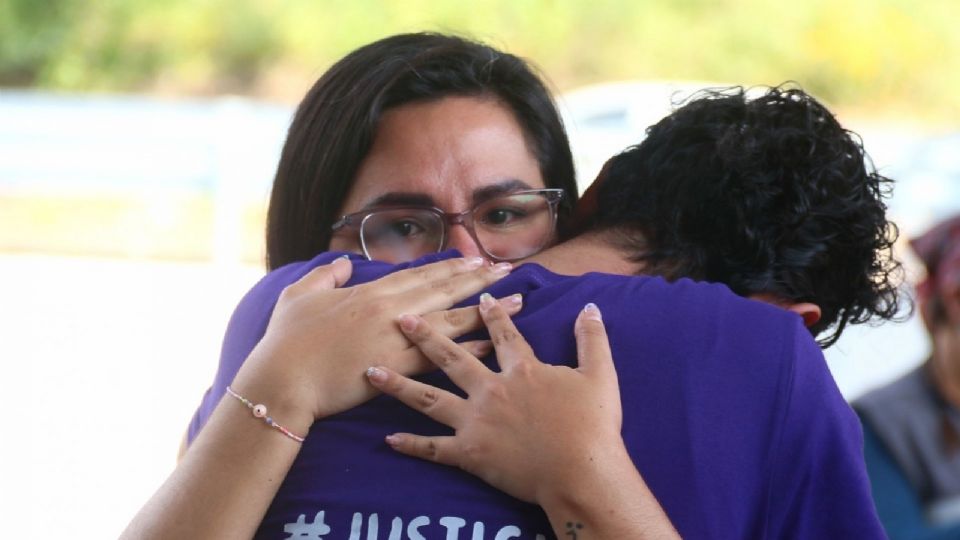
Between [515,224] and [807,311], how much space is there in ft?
1.94

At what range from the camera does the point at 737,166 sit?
2.08m

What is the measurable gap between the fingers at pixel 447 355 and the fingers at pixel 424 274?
73 mm

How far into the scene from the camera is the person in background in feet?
7.43

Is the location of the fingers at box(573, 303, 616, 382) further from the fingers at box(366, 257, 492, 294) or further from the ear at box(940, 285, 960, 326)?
the ear at box(940, 285, 960, 326)

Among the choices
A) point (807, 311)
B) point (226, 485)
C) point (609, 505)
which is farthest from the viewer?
point (807, 311)

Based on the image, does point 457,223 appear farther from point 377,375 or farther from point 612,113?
point 612,113

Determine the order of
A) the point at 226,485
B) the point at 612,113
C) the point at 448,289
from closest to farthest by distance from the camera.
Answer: the point at 226,485 → the point at 448,289 → the point at 612,113

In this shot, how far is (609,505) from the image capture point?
1.66 meters

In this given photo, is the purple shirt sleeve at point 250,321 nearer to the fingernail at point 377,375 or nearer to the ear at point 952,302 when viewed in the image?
the fingernail at point 377,375

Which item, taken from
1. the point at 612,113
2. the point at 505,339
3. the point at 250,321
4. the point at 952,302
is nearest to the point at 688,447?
the point at 505,339

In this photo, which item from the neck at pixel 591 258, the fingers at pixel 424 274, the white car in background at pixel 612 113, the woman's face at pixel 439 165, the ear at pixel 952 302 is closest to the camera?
the fingers at pixel 424 274

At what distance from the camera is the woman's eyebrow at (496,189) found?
241cm

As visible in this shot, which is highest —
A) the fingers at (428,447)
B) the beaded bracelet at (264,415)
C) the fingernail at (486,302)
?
the fingernail at (486,302)

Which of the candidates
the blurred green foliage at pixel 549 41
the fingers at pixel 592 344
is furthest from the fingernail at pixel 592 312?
the blurred green foliage at pixel 549 41
